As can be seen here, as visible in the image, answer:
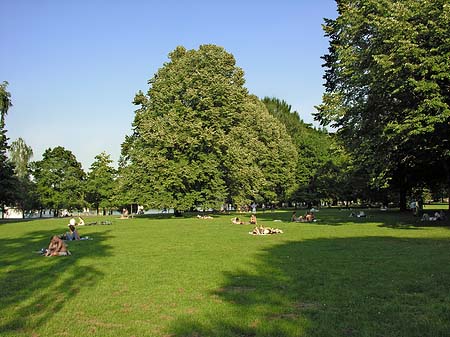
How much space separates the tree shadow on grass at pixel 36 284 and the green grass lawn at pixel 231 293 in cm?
3

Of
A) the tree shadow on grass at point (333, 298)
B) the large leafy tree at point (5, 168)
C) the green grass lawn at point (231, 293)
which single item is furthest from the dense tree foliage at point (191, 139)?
the tree shadow on grass at point (333, 298)

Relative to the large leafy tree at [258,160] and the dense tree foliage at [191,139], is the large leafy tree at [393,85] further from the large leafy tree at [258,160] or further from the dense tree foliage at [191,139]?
the large leafy tree at [258,160]

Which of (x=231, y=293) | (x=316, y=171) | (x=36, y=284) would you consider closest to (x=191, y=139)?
(x=36, y=284)

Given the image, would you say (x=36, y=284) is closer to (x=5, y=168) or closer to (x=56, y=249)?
(x=56, y=249)

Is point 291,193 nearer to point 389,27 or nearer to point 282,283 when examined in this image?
point 389,27

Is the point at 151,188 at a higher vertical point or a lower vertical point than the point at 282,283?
higher

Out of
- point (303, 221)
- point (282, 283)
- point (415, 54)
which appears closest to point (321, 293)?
point (282, 283)

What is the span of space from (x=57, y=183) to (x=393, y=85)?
68945 millimetres

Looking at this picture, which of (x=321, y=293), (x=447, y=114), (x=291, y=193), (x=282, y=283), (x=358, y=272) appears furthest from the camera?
(x=291, y=193)

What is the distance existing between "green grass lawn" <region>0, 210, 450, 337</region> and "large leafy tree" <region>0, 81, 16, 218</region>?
105ft

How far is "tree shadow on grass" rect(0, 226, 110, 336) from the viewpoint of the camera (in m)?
8.76

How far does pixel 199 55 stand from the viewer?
5297 cm

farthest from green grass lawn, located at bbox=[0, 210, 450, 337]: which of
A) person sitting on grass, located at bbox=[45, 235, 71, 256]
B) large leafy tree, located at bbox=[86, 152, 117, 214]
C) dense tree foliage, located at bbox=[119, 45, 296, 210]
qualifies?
large leafy tree, located at bbox=[86, 152, 117, 214]

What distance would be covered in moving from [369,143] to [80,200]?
211ft
